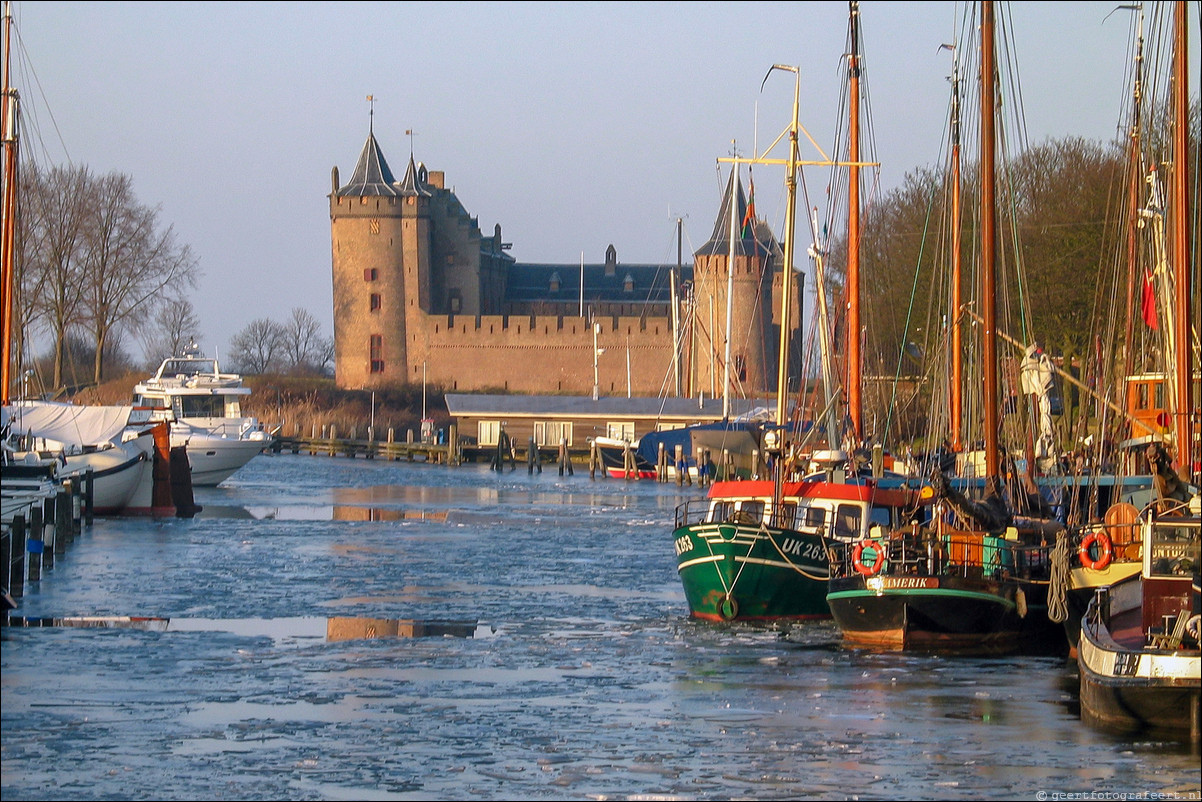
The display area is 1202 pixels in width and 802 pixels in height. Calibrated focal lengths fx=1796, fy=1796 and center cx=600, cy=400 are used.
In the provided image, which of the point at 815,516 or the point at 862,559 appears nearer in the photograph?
the point at 862,559

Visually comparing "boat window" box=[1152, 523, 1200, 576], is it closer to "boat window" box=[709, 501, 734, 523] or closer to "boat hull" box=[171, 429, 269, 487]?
"boat window" box=[709, 501, 734, 523]

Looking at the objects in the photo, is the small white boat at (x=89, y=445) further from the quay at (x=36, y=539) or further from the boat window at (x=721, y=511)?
the boat window at (x=721, y=511)

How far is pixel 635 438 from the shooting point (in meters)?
79.5

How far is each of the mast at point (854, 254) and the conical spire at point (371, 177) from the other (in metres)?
72.8

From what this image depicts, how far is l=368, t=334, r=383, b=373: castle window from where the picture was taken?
330 ft

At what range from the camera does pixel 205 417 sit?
56.3 m

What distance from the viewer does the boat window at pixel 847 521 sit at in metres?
22.7

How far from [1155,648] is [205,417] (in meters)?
45.2

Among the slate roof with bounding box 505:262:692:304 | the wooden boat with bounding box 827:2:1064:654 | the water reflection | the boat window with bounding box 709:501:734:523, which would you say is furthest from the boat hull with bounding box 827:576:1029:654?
the slate roof with bounding box 505:262:692:304

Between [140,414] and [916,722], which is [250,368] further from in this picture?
[916,722]

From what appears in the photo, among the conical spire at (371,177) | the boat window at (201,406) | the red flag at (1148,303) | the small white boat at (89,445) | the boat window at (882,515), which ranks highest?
the conical spire at (371,177)

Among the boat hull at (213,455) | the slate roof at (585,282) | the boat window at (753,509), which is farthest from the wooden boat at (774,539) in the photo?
the slate roof at (585,282)

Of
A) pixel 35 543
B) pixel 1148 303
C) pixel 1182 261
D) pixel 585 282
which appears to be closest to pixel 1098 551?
pixel 1182 261

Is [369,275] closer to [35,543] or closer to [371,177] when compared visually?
[371,177]
